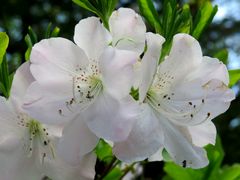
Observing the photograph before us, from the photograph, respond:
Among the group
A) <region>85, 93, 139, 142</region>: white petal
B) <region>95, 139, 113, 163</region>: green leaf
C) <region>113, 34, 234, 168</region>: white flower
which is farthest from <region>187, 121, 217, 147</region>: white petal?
<region>95, 139, 113, 163</region>: green leaf

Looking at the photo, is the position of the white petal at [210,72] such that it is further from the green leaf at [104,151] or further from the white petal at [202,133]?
the green leaf at [104,151]

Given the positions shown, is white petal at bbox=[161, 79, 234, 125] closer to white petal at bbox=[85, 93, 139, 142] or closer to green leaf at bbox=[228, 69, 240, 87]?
white petal at bbox=[85, 93, 139, 142]

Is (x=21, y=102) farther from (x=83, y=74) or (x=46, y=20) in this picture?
(x=46, y=20)

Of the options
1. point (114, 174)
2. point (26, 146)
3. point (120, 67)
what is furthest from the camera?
point (114, 174)

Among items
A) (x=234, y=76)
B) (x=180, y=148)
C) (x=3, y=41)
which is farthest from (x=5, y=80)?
(x=234, y=76)

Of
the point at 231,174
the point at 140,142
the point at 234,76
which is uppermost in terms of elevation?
the point at 140,142

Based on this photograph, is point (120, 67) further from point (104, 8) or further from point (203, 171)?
point (203, 171)
